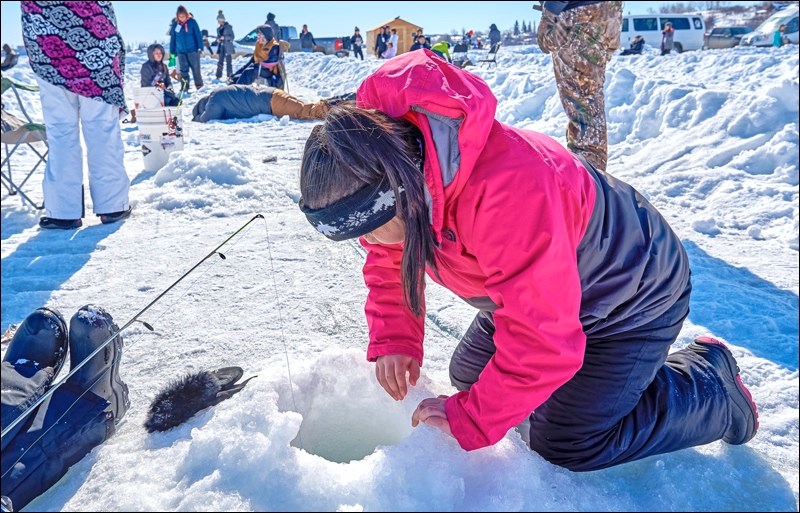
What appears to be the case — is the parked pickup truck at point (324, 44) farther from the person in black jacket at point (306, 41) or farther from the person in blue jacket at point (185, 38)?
the person in blue jacket at point (185, 38)

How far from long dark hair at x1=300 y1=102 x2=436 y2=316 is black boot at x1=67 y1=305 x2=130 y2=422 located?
1.94 ft

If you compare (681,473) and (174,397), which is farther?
(174,397)

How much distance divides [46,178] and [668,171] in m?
4.05

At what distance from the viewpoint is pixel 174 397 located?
1456 millimetres

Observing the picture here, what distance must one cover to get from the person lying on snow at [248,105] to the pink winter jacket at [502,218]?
23.6ft

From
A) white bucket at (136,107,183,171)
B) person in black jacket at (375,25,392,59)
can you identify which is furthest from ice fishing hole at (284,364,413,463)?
person in black jacket at (375,25,392,59)

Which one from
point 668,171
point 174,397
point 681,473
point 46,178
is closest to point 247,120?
point 46,178

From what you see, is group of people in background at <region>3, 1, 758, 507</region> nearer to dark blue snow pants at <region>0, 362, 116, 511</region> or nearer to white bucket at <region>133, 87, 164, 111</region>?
dark blue snow pants at <region>0, 362, 116, 511</region>

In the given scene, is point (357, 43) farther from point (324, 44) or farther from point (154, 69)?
point (154, 69)

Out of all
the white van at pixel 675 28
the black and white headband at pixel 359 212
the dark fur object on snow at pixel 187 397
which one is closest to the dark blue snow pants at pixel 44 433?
the dark fur object on snow at pixel 187 397

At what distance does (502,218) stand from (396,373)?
58 centimetres

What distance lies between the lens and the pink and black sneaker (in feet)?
4.71

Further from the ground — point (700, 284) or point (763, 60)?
point (763, 60)

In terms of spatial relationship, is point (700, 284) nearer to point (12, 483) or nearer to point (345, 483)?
point (345, 483)
